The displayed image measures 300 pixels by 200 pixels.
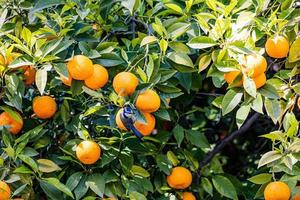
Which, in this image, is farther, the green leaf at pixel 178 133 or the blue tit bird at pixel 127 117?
the green leaf at pixel 178 133

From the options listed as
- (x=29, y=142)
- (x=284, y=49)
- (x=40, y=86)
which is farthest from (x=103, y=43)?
(x=284, y=49)

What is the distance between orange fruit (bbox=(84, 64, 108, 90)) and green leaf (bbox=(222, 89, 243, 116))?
321 millimetres

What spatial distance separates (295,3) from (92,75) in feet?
1.98

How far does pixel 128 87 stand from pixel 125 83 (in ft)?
0.04

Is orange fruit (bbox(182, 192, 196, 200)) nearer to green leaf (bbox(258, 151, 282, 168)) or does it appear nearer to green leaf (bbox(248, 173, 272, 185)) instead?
green leaf (bbox(248, 173, 272, 185))

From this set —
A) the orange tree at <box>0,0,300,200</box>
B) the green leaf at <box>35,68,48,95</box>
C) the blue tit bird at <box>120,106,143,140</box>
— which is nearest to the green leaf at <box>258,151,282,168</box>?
the orange tree at <box>0,0,300,200</box>

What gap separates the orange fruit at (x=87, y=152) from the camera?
175 cm

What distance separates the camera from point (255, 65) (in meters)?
1.58

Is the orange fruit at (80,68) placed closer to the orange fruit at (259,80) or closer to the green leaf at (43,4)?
the green leaf at (43,4)

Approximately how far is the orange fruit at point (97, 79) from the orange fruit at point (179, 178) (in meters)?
0.43

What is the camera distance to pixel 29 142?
1.88 metres

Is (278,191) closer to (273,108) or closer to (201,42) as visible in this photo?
(273,108)

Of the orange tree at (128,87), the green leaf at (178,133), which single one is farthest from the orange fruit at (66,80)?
the green leaf at (178,133)

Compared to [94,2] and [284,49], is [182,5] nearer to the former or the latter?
[94,2]
